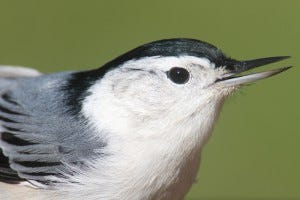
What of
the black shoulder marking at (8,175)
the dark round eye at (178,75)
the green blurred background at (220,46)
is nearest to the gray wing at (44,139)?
the black shoulder marking at (8,175)

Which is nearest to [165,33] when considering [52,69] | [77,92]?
[52,69]

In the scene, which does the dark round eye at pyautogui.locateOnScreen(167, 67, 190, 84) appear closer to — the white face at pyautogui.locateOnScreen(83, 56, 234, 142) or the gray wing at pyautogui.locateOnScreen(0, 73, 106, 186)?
the white face at pyautogui.locateOnScreen(83, 56, 234, 142)

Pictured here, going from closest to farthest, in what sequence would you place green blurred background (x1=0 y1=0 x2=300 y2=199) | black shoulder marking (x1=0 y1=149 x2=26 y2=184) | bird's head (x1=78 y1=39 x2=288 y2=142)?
1. bird's head (x1=78 y1=39 x2=288 y2=142)
2. black shoulder marking (x1=0 y1=149 x2=26 y2=184)
3. green blurred background (x1=0 y1=0 x2=300 y2=199)

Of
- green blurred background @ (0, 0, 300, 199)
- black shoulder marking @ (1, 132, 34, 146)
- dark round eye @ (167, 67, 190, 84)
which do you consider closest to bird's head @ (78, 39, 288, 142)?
dark round eye @ (167, 67, 190, 84)

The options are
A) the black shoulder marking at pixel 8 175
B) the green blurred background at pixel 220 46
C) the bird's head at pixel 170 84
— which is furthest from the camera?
the green blurred background at pixel 220 46

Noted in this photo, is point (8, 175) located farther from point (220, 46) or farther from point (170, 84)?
point (220, 46)

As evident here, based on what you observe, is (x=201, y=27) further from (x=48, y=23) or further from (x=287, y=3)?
(x=48, y=23)

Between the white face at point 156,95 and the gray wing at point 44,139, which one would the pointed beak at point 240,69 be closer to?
the white face at point 156,95
